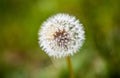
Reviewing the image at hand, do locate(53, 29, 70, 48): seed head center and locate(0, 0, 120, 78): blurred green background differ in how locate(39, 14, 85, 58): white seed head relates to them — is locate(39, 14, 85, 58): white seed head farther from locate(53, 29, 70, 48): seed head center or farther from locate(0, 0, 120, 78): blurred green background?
locate(0, 0, 120, 78): blurred green background

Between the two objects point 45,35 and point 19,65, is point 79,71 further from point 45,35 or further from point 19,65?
point 45,35

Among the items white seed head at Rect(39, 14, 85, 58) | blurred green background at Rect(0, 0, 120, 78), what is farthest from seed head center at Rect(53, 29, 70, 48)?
blurred green background at Rect(0, 0, 120, 78)

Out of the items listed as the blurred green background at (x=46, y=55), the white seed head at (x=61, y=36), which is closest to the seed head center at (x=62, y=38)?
the white seed head at (x=61, y=36)

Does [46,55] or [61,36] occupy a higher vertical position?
[46,55]

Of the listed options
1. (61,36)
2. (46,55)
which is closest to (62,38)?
(61,36)

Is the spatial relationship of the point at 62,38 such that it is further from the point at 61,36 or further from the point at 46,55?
the point at 46,55

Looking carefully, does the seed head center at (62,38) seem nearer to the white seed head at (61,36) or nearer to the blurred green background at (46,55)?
the white seed head at (61,36)
